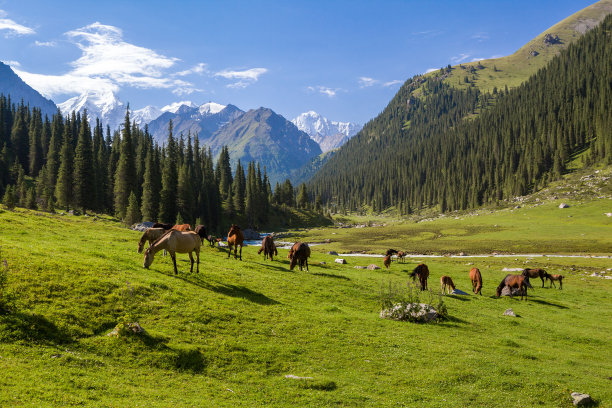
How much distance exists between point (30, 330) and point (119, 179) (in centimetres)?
9523

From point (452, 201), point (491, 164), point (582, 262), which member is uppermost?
point (491, 164)

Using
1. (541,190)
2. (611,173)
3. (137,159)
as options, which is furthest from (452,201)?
(137,159)

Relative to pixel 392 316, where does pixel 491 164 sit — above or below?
above

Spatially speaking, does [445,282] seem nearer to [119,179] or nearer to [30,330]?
[30,330]

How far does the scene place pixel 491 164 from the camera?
19750 centimetres

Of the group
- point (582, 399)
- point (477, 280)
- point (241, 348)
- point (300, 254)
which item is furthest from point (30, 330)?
point (477, 280)

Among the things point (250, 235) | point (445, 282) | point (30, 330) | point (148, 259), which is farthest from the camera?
point (250, 235)

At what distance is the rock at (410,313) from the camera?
21516mm

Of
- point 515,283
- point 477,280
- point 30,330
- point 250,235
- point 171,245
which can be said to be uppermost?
point 171,245

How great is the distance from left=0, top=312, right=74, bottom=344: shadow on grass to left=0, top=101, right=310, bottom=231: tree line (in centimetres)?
6428

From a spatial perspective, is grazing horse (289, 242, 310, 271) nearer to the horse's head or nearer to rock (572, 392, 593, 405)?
the horse's head

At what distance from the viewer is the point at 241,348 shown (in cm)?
1382

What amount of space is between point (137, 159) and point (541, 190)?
580 ft

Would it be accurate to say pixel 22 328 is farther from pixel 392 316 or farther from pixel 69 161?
pixel 69 161
